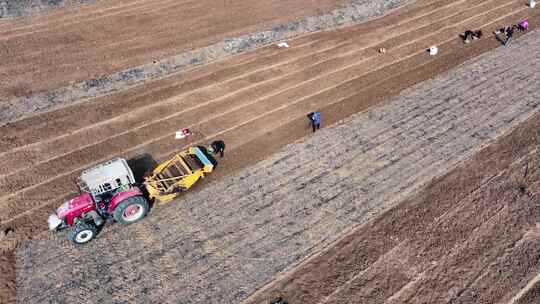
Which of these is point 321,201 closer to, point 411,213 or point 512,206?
point 411,213

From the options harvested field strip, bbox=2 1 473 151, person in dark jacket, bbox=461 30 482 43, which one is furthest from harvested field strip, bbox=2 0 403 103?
person in dark jacket, bbox=461 30 482 43

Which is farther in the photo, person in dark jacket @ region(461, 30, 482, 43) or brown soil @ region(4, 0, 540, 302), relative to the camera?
person in dark jacket @ region(461, 30, 482, 43)

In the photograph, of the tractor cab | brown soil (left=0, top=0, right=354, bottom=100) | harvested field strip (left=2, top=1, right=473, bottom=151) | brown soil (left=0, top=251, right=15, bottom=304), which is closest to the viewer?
brown soil (left=0, top=251, right=15, bottom=304)

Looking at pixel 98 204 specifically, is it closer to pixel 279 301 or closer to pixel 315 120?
pixel 279 301

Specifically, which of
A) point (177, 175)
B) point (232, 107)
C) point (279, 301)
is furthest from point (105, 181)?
point (232, 107)

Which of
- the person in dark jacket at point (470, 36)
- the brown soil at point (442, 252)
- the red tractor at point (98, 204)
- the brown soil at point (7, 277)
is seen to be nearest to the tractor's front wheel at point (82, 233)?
the red tractor at point (98, 204)

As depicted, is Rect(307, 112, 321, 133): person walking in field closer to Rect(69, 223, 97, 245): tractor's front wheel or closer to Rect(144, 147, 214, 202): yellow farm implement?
Rect(144, 147, 214, 202): yellow farm implement

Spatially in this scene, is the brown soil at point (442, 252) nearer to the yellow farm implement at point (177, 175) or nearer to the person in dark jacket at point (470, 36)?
the yellow farm implement at point (177, 175)
